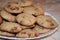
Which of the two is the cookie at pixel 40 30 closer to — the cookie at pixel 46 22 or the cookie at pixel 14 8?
the cookie at pixel 46 22

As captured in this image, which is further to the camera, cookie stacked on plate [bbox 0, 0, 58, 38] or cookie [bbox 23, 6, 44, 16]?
cookie [bbox 23, 6, 44, 16]

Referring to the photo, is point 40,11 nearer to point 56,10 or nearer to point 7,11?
point 7,11

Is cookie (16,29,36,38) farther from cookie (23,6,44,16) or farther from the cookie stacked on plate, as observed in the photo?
cookie (23,6,44,16)

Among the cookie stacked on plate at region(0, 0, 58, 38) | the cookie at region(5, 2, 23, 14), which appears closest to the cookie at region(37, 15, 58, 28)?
the cookie stacked on plate at region(0, 0, 58, 38)

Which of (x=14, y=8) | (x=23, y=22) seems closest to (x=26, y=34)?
(x=23, y=22)

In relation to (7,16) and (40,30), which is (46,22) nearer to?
(40,30)

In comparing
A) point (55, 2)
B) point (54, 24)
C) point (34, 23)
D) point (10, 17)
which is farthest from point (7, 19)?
point (55, 2)

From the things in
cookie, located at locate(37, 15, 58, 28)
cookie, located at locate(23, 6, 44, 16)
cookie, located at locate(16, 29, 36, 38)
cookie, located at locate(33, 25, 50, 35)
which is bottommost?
cookie, located at locate(16, 29, 36, 38)
